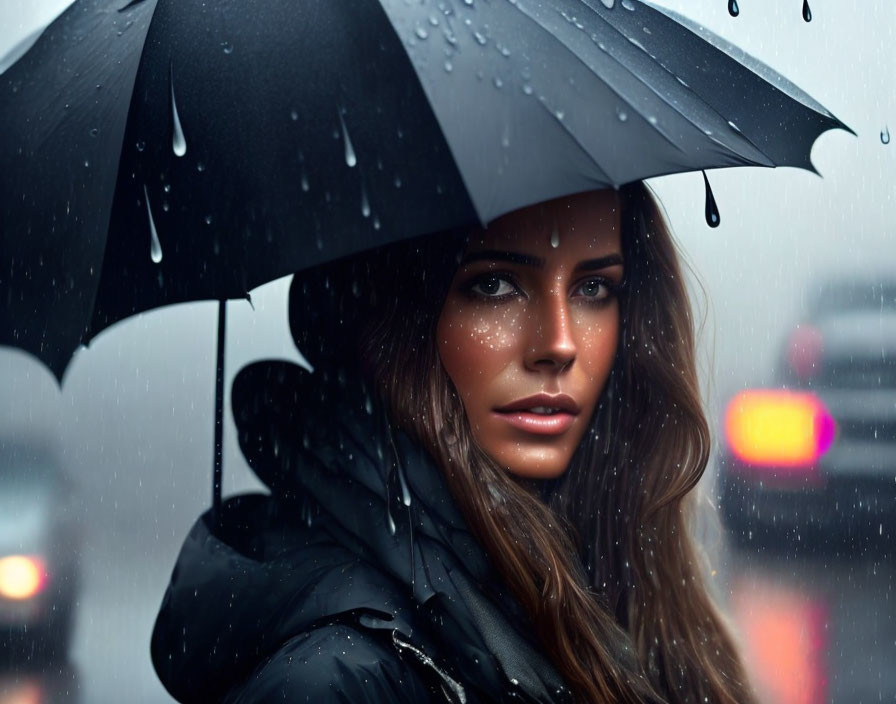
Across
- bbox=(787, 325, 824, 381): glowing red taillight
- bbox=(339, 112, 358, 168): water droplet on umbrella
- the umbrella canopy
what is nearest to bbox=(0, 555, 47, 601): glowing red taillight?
the umbrella canopy

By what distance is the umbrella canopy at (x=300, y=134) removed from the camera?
72.8 inches

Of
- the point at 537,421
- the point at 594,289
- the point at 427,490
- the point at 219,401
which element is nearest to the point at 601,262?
the point at 594,289

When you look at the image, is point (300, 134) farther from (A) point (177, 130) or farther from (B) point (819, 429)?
(B) point (819, 429)

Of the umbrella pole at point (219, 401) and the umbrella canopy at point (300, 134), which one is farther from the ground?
the umbrella canopy at point (300, 134)

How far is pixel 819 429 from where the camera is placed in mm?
7180

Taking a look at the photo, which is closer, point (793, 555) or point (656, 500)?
point (656, 500)

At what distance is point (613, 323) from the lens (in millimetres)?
2295

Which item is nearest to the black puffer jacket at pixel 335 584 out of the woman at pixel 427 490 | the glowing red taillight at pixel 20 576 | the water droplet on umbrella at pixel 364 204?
the woman at pixel 427 490

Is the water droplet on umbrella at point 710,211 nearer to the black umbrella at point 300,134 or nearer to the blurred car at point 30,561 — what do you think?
the black umbrella at point 300,134

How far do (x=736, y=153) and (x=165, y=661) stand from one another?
132 cm

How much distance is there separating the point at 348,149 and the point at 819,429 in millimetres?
5841

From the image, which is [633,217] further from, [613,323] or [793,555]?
[793,555]

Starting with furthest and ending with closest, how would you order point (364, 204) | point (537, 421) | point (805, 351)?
point (805, 351) → point (537, 421) → point (364, 204)

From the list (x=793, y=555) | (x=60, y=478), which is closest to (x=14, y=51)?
(x=60, y=478)
